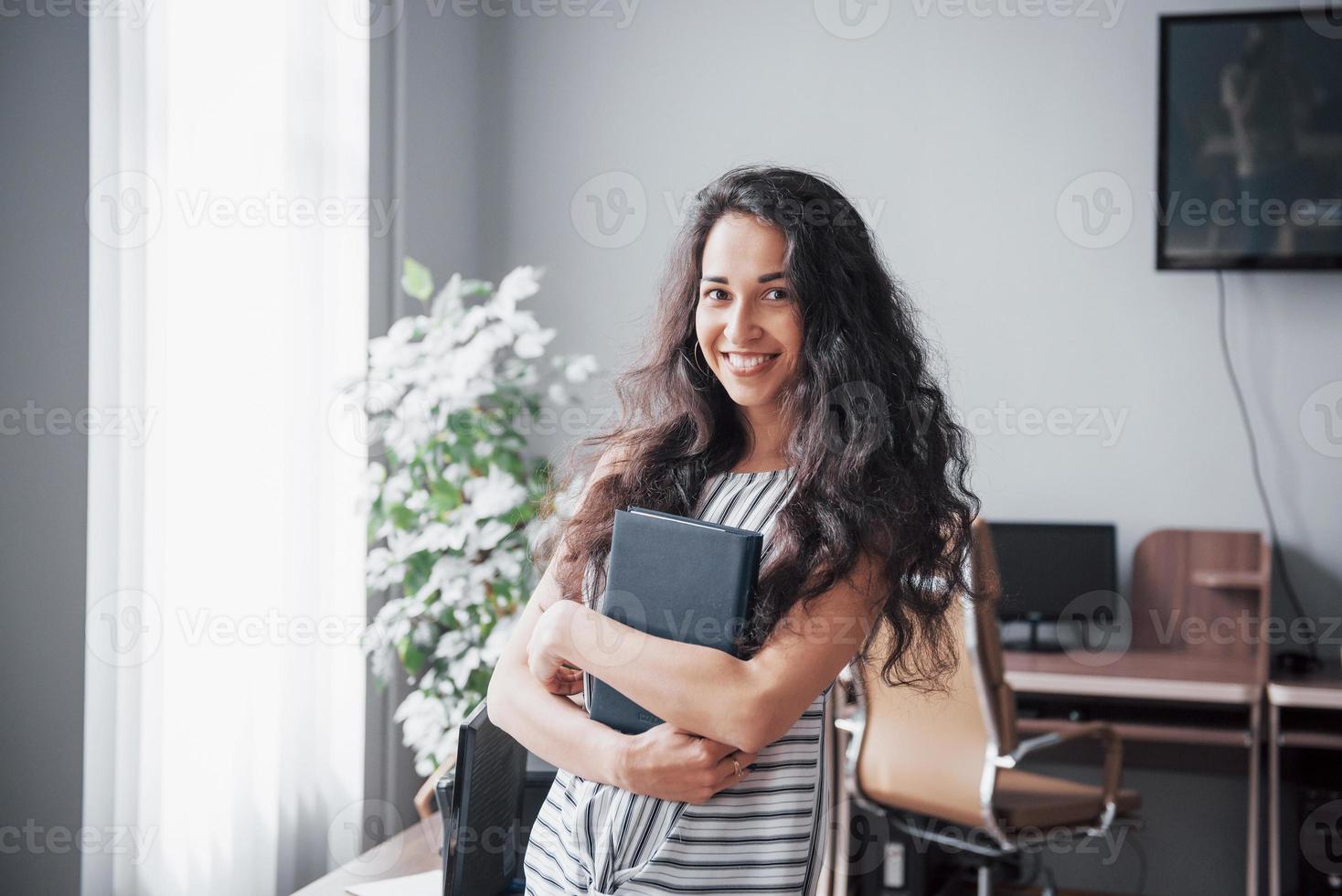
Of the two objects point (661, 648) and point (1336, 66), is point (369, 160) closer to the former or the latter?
point (661, 648)

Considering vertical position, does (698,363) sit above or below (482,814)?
above

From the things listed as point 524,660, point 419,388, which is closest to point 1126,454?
point 419,388

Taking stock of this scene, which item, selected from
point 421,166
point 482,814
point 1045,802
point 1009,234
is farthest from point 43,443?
point 1009,234

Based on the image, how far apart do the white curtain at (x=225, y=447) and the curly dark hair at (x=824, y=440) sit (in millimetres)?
1174

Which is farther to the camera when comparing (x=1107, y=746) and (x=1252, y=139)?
(x=1252, y=139)

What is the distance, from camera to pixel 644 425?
131cm

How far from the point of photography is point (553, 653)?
44.1 inches

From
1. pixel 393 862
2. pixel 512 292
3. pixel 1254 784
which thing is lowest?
pixel 1254 784

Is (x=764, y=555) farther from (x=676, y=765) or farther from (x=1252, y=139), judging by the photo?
(x=1252, y=139)

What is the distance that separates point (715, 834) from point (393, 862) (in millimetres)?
1089

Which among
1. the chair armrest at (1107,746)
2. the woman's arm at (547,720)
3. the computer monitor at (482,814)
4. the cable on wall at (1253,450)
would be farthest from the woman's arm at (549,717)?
the cable on wall at (1253,450)

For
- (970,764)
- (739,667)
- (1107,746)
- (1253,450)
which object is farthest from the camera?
(1253,450)

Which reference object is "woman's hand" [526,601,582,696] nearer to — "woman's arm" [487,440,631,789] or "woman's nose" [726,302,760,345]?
"woman's arm" [487,440,631,789]

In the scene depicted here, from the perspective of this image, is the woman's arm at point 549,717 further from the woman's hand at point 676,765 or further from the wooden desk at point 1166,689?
the wooden desk at point 1166,689
